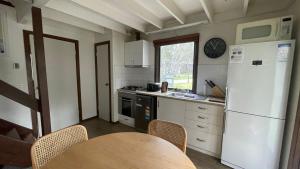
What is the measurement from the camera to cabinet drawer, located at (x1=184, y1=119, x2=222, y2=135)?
2095 millimetres

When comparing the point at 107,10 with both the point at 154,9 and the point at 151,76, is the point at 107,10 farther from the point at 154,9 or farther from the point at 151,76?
the point at 151,76

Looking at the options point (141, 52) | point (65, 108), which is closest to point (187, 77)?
point (141, 52)

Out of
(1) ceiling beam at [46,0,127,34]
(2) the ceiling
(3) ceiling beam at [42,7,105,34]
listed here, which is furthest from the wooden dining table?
(3) ceiling beam at [42,7,105,34]

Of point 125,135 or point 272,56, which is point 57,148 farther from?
point 272,56

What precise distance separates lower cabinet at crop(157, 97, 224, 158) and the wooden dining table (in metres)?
1.23

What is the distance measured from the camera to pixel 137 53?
3.19 m

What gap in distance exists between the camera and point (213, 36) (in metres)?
2.53

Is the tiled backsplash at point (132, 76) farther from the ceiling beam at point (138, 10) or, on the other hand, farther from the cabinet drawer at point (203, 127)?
the cabinet drawer at point (203, 127)

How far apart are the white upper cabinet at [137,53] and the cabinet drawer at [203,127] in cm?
159

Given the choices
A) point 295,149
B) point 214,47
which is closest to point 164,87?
point 214,47

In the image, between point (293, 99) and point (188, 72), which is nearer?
point (293, 99)

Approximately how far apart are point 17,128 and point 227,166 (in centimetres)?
335

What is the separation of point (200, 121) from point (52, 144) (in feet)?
6.37

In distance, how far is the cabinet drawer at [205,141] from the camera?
2.12 meters
